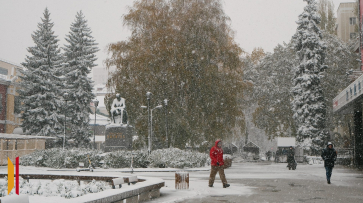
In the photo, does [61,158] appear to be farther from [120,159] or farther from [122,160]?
[122,160]

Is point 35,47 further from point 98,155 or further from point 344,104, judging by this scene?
point 344,104

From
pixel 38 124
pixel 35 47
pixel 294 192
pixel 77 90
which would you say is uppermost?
pixel 35 47

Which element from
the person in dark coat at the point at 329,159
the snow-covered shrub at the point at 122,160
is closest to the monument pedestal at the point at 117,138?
the snow-covered shrub at the point at 122,160

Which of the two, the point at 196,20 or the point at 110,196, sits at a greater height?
the point at 196,20

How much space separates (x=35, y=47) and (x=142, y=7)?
49.4 ft

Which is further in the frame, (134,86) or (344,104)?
(134,86)

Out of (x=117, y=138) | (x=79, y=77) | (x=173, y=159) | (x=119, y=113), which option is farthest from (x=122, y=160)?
(x=79, y=77)

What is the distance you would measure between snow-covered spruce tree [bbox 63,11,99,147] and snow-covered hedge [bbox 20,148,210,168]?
757 inches

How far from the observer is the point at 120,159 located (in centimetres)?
3312

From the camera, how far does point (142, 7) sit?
43250 mm

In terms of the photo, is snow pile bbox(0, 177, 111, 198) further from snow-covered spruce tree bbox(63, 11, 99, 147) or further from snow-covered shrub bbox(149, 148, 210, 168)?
snow-covered spruce tree bbox(63, 11, 99, 147)

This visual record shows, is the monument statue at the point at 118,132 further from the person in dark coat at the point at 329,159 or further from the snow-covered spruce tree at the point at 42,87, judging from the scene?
the person in dark coat at the point at 329,159

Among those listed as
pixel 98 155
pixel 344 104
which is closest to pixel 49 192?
pixel 98 155

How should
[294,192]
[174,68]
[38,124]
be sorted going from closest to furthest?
[294,192] < [174,68] < [38,124]
